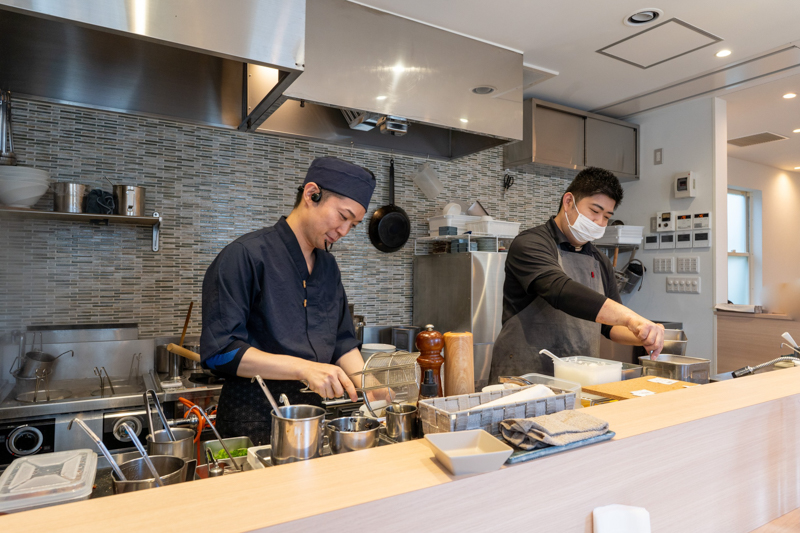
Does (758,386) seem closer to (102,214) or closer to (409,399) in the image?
(409,399)

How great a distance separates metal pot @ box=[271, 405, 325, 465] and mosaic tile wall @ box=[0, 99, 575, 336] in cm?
241

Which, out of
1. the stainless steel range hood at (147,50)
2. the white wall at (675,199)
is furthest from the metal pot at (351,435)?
the white wall at (675,199)

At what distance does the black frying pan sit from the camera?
12.5 feet

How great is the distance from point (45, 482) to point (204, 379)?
1.99 metres

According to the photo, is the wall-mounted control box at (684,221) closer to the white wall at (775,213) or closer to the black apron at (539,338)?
the black apron at (539,338)

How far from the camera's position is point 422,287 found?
3971mm

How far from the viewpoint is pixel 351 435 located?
1.02 metres

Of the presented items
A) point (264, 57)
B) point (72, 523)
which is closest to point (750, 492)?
point (72, 523)

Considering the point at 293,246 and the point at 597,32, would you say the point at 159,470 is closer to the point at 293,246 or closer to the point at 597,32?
the point at 293,246

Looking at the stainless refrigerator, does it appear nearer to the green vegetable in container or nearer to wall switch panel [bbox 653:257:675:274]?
wall switch panel [bbox 653:257:675:274]

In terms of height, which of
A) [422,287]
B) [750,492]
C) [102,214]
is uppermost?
[102,214]

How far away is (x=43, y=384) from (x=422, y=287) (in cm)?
245

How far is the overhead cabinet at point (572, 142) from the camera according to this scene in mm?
4191

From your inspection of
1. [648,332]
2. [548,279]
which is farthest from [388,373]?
[548,279]
